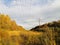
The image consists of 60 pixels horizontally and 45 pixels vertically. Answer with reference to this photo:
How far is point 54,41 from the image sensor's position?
222 ft

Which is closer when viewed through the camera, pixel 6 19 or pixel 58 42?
pixel 58 42

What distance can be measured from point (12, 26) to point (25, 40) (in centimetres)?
1681

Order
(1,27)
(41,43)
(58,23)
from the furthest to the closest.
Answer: (58,23), (1,27), (41,43)

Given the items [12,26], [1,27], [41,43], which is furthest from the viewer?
[12,26]

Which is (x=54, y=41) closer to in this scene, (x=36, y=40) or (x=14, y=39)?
(x=36, y=40)

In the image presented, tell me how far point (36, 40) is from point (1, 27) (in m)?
14.4

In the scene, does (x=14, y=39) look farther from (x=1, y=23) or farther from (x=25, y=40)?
(x=1, y=23)

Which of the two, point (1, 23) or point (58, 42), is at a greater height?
point (1, 23)

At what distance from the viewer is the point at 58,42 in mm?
70000

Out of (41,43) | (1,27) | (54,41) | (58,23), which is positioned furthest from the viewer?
(58,23)

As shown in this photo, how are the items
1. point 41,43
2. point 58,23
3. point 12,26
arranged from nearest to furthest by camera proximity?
point 41,43, point 12,26, point 58,23

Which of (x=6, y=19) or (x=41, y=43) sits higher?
(x=6, y=19)

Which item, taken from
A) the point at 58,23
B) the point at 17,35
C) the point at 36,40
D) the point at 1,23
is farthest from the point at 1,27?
the point at 58,23

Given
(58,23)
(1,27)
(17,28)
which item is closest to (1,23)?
(1,27)
